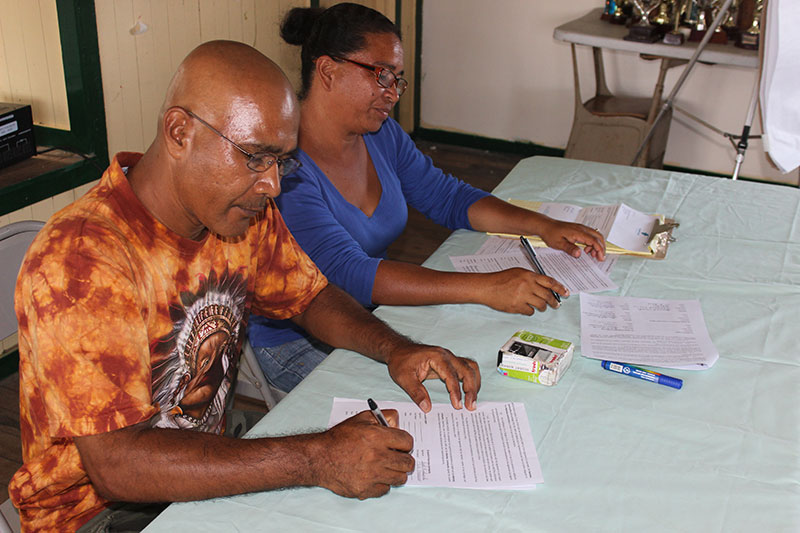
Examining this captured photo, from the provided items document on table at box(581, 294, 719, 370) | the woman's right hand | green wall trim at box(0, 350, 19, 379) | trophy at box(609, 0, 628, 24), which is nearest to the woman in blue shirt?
the woman's right hand

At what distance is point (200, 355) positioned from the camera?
51.8 inches

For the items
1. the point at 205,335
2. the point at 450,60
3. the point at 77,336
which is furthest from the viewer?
the point at 450,60

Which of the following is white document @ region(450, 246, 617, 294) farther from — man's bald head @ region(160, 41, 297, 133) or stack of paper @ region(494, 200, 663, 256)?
man's bald head @ region(160, 41, 297, 133)

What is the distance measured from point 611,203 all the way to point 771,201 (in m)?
0.46

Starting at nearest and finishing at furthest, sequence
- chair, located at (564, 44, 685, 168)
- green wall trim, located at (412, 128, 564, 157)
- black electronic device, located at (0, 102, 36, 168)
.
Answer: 1. black electronic device, located at (0, 102, 36, 168)
2. chair, located at (564, 44, 685, 168)
3. green wall trim, located at (412, 128, 564, 157)

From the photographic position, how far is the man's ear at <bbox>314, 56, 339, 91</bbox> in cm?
181

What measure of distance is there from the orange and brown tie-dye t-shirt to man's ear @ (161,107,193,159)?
11cm

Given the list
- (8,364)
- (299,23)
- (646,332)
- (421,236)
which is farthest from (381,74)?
(421,236)

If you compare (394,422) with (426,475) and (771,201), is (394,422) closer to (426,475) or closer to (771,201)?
(426,475)

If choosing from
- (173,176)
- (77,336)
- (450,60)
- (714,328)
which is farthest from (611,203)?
(450,60)

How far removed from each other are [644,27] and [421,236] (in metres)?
1.46

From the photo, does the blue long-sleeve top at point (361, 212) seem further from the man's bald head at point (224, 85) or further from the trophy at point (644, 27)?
the trophy at point (644, 27)

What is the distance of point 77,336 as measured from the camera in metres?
1.02

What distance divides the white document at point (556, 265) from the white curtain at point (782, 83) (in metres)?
1.01
